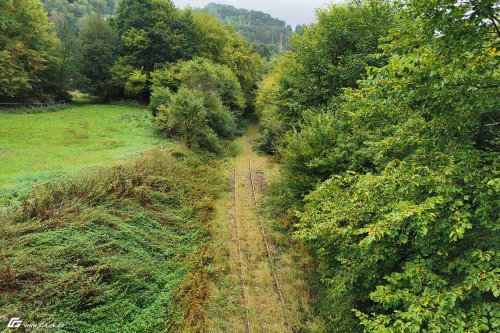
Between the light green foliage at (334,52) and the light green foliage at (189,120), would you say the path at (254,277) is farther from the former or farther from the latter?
the light green foliage at (189,120)

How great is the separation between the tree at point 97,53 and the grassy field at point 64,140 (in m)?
6.08

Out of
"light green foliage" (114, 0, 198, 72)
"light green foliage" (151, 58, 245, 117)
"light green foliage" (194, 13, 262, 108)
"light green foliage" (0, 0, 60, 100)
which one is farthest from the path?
"light green foliage" (194, 13, 262, 108)

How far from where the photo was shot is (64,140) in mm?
22297

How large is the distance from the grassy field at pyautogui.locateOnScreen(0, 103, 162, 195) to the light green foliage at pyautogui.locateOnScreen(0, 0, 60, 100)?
3791 mm

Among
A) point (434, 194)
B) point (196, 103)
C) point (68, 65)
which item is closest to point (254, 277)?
point (434, 194)

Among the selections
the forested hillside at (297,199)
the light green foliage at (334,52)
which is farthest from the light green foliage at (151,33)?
the light green foliage at (334,52)

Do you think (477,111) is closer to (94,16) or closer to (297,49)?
(297,49)

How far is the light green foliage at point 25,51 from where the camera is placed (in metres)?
28.4

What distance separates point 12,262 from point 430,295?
36.2ft

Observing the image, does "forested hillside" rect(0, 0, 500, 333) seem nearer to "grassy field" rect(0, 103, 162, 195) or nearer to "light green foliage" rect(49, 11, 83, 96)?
"grassy field" rect(0, 103, 162, 195)

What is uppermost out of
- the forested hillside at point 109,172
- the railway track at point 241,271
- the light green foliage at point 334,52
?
the light green foliage at point 334,52

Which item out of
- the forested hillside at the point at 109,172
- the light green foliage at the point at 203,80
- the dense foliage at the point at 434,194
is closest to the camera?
the dense foliage at the point at 434,194

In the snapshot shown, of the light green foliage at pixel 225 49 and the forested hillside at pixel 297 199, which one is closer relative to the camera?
the forested hillside at pixel 297 199

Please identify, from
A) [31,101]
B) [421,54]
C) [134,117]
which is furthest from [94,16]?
[421,54]
